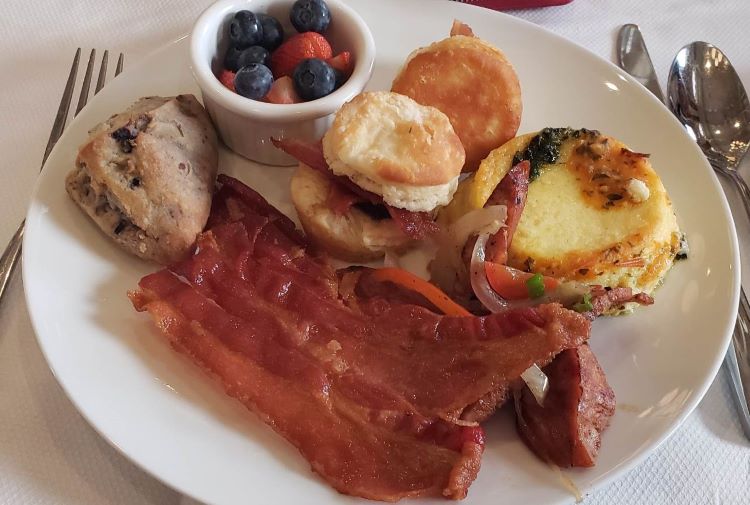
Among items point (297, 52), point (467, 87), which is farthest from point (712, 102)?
point (297, 52)

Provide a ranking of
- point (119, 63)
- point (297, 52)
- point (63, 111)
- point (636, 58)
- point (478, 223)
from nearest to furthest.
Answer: point (478, 223), point (297, 52), point (63, 111), point (119, 63), point (636, 58)

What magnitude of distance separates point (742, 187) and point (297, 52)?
4.97 feet

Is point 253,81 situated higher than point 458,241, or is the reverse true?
point 253,81

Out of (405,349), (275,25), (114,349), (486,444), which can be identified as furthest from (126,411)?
(275,25)

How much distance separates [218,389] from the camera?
4.92 ft

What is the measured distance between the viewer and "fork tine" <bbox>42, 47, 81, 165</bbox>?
204 centimetres

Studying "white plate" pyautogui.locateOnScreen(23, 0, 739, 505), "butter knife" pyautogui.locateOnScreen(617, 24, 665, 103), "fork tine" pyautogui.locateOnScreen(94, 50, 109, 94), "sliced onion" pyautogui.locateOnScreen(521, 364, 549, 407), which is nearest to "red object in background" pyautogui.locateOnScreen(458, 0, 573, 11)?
"butter knife" pyautogui.locateOnScreen(617, 24, 665, 103)

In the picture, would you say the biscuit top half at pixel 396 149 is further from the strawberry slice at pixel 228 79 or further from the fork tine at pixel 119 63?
the fork tine at pixel 119 63

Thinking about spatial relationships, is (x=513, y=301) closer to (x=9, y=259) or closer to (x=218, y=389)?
(x=218, y=389)

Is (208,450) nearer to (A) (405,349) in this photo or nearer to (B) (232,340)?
(B) (232,340)

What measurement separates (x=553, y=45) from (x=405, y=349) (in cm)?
124

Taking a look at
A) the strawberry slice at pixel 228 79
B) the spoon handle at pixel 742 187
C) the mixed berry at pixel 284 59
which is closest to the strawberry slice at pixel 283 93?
the mixed berry at pixel 284 59

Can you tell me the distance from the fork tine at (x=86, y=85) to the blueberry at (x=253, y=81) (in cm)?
68

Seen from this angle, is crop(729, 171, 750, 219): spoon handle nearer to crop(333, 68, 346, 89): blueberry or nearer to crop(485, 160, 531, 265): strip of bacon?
crop(485, 160, 531, 265): strip of bacon
